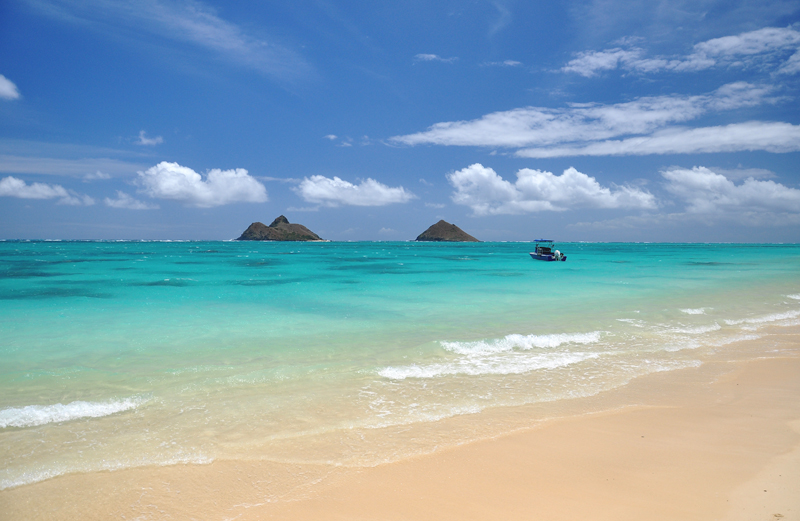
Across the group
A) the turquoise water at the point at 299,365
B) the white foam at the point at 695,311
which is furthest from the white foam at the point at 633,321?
the white foam at the point at 695,311

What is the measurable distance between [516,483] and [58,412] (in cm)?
680

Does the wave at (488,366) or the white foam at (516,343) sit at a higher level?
the white foam at (516,343)

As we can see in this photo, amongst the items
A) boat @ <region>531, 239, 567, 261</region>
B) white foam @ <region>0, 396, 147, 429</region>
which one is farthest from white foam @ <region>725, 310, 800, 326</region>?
boat @ <region>531, 239, 567, 261</region>

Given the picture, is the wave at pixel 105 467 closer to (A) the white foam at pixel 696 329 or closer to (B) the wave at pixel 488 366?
(B) the wave at pixel 488 366

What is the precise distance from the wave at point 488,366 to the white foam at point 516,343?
64 centimetres

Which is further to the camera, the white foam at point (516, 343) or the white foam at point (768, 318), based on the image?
the white foam at point (768, 318)

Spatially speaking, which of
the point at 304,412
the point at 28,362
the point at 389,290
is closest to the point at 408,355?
the point at 304,412

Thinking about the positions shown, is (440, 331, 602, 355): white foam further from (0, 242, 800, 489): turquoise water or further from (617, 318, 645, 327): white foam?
(617, 318, 645, 327): white foam

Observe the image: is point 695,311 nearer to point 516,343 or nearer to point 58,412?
point 516,343

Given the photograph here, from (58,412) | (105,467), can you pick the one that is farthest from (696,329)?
(58,412)

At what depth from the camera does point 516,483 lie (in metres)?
4.29

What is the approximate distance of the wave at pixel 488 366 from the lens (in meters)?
7.97

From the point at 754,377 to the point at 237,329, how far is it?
12842 millimetres

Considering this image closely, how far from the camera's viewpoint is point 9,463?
4625mm
